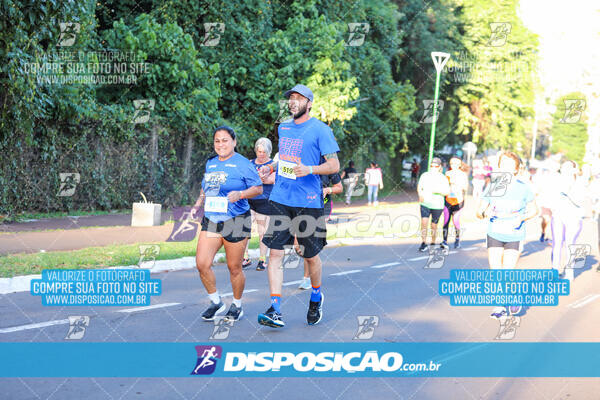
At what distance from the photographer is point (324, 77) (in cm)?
2403

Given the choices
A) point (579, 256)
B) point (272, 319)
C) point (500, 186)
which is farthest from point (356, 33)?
point (272, 319)

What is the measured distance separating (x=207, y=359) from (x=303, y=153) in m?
2.14

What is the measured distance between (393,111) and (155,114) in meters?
14.4

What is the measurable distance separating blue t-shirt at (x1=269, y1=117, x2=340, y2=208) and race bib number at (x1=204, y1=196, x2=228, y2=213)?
0.51 m

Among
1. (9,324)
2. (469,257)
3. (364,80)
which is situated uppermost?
(364,80)

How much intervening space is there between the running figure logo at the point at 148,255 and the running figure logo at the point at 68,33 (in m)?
6.16

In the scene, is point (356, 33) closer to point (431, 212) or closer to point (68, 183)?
point (68, 183)

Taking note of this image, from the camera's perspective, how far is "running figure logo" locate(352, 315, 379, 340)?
249 inches

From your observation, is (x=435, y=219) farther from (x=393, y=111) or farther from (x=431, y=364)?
(x=393, y=111)

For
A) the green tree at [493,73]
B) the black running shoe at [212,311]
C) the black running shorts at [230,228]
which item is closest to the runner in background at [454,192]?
the black running shoe at [212,311]

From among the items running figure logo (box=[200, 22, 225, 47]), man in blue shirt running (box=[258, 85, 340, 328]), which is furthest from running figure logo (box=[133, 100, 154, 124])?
man in blue shirt running (box=[258, 85, 340, 328])

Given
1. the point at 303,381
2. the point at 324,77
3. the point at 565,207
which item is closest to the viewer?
the point at 303,381

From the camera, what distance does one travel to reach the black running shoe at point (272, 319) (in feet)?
21.0

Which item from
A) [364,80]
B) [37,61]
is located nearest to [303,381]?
[37,61]
